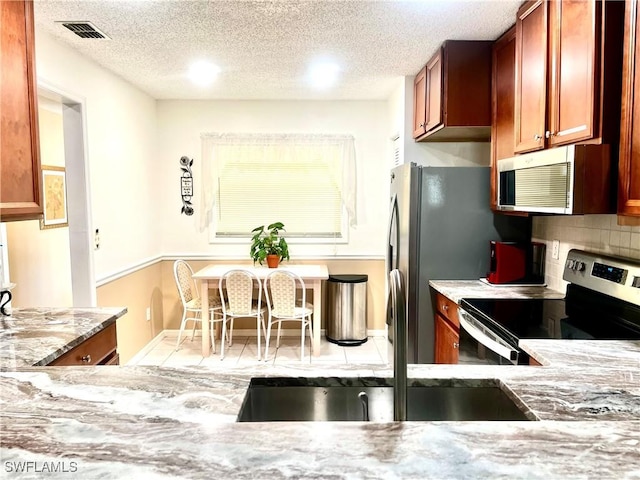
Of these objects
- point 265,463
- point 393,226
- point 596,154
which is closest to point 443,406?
point 265,463

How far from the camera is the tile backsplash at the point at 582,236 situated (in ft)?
7.15

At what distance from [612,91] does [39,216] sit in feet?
7.76

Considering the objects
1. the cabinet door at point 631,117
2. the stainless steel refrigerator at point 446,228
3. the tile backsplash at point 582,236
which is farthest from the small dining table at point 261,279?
the cabinet door at point 631,117

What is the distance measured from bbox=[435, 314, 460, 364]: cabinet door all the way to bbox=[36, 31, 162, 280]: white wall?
2487 mm

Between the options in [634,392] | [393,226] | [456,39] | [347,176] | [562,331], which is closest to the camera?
[634,392]

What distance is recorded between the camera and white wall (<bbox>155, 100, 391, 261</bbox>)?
4.74m

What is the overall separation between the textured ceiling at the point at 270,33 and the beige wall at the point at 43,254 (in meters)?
1.31

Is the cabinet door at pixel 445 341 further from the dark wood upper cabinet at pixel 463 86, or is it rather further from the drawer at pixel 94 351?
the drawer at pixel 94 351

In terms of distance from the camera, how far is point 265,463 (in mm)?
794

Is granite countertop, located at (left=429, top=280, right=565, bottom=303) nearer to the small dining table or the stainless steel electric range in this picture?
the stainless steel electric range

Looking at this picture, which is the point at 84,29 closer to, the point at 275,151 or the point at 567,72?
the point at 275,151

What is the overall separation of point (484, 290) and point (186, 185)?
3277 mm

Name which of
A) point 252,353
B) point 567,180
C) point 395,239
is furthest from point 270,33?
point 252,353

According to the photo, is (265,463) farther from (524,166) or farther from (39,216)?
(524,166)
